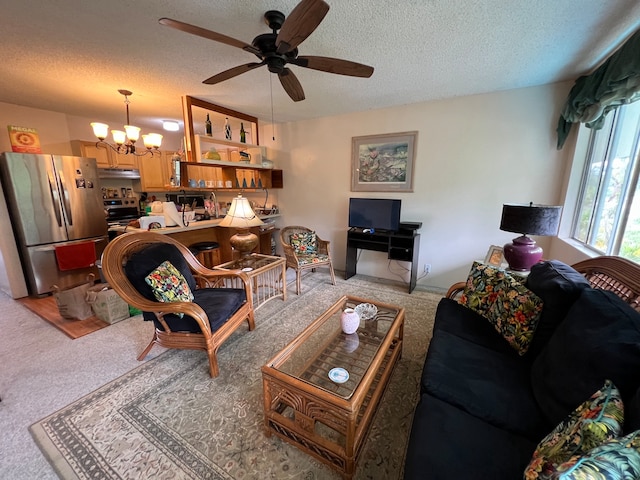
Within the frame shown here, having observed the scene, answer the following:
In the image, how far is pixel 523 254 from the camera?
7.04 feet

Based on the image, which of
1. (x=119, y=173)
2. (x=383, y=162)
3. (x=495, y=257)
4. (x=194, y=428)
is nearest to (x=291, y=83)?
(x=383, y=162)

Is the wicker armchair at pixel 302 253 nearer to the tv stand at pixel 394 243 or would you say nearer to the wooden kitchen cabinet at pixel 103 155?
the tv stand at pixel 394 243

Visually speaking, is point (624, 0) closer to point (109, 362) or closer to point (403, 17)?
point (403, 17)

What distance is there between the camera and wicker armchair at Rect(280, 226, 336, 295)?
3.34m

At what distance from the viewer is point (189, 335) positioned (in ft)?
Answer: 6.03

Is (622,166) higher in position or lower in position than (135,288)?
higher

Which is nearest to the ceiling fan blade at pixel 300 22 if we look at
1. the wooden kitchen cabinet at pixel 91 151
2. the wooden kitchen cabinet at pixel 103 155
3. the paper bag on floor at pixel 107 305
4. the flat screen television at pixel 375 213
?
the flat screen television at pixel 375 213

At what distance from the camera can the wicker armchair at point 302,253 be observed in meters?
3.34

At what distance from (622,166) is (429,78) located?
5.63ft

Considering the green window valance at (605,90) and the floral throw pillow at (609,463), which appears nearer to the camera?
the floral throw pillow at (609,463)

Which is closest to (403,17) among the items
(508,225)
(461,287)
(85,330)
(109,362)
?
(508,225)

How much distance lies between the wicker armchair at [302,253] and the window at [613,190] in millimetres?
2666

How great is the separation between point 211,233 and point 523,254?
375 cm

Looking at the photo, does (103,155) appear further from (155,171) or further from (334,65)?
(334,65)
